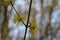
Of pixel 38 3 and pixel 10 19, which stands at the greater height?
pixel 38 3

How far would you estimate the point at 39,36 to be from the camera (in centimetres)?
181

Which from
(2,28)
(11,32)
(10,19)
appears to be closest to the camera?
(2,28)

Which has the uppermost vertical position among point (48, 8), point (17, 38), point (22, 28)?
point (48, 8)

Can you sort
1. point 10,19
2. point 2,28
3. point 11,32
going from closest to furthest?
point 2,28 < point 10,19 < point 11,32

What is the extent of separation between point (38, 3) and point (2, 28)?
596mm

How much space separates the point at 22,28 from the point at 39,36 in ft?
0.68

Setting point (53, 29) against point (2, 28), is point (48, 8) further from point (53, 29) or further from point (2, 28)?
point (2, 28)

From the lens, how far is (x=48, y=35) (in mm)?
1733

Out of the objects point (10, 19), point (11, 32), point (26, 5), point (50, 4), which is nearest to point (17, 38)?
point (11, 32)

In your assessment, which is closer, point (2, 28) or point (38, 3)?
point (2, 28)

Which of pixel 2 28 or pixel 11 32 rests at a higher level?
pixel 2 28

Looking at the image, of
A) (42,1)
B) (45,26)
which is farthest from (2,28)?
(42,1)

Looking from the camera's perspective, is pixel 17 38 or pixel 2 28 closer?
pixel 2 28

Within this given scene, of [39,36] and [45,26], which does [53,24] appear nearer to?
[45,26]
